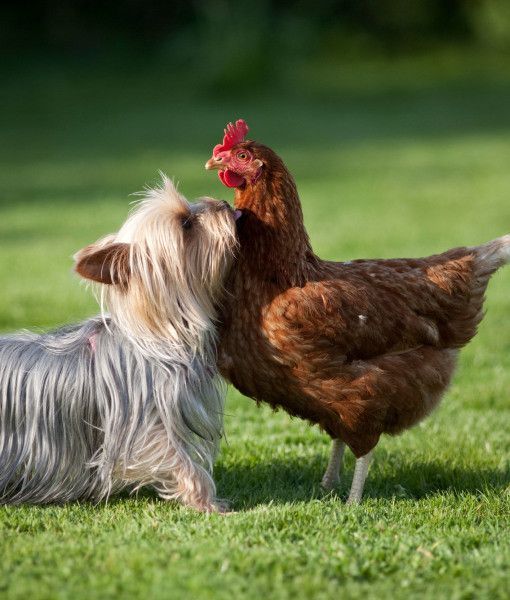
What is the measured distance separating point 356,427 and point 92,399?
3.76ft

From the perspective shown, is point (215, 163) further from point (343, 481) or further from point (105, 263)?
point (343, 481)

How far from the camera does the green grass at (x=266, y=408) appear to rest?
12.4ft

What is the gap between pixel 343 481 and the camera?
17.2ft

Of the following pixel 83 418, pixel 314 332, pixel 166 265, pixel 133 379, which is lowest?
pixel 83 418

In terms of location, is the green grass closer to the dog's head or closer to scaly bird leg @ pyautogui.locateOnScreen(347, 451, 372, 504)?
scaly bird leg @ pyautogui.locateOnScreen(347, 451, 372, 504)

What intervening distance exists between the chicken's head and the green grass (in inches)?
56.5

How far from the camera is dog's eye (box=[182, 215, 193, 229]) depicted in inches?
178

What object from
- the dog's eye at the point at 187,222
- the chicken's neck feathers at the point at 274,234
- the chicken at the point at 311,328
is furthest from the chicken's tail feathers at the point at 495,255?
the dog's eye at the point at 187,222

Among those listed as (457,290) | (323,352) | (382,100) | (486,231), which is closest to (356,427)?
(323,352)

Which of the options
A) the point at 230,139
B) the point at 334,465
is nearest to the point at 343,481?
the point at 334,465

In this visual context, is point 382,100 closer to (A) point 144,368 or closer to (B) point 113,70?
(B) point 113,70

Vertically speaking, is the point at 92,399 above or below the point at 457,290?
below

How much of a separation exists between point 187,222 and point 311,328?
2.28ft

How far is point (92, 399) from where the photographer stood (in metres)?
4.55
